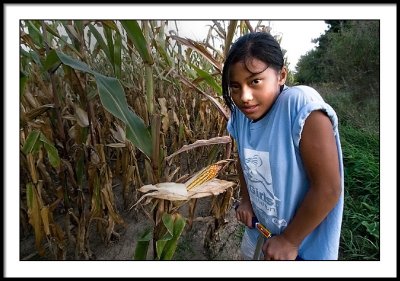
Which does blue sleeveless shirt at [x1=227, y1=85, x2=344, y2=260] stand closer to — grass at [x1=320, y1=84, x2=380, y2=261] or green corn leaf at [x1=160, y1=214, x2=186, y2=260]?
green corn leaf at [x1=160, y1=214, x2=186, y2=260]

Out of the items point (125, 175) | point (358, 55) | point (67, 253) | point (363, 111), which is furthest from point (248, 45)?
point (358, 55)

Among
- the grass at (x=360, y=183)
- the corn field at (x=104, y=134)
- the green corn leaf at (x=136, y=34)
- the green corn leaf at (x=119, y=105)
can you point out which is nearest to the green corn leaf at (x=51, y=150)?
the corn field at (x=104, y=134)

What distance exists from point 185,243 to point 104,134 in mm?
543

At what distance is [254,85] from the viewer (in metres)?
0.56

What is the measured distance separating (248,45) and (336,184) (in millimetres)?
309

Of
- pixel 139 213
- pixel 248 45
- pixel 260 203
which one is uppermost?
pixel 248 45

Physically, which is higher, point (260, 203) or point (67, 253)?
point (260, 203)

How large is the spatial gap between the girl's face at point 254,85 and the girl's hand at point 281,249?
0.91 feet

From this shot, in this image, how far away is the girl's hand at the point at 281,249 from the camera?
0.62 metres

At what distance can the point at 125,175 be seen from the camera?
1198 millimetres

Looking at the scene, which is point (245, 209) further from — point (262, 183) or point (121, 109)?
point (121, 109)

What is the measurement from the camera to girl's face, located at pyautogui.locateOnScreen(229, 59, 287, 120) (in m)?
0.56

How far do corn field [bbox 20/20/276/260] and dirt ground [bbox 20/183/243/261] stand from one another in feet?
0.17

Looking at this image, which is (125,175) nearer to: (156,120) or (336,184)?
(156,120)
